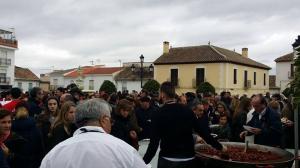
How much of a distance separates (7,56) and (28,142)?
166 feet

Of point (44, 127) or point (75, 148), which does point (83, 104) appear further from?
point (44, 127)

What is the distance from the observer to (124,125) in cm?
576

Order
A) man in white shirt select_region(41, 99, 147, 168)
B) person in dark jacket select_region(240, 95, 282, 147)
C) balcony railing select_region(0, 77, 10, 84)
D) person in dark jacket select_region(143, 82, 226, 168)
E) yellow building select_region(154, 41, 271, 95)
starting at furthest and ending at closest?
balcony railing select_region(0, 77, 10, 84) < yellow building select_region(154, 41, 271, 95) < person in dark jacket select_region(240, 95, 282, 147) < person in dark jacket select_region(143, 82, 226, 168) < man in white shirt select_region(41, 99, 147, 168)

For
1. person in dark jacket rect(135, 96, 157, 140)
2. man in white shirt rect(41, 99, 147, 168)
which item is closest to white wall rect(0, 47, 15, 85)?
person in dark jacket rect(135, 96, 157, 140)

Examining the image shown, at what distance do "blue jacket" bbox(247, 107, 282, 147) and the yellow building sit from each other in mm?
34400

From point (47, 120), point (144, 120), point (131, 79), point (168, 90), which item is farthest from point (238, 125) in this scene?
point (131, 79)

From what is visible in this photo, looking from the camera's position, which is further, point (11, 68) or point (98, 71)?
point (98, 71)

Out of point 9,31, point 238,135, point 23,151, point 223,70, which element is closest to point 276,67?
point 223,70

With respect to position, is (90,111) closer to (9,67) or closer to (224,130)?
(224,130)

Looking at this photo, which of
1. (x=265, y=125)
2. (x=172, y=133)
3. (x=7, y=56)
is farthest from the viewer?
(x=7, y=56)

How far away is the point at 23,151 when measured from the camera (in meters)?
4.69

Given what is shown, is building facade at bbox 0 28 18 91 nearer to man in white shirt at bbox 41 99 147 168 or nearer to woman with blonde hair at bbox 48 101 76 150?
woman with blonde hair at bbox 48 101 76 150

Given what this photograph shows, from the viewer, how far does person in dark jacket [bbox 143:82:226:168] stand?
4.52 m

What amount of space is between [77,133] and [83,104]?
0.98 feet
